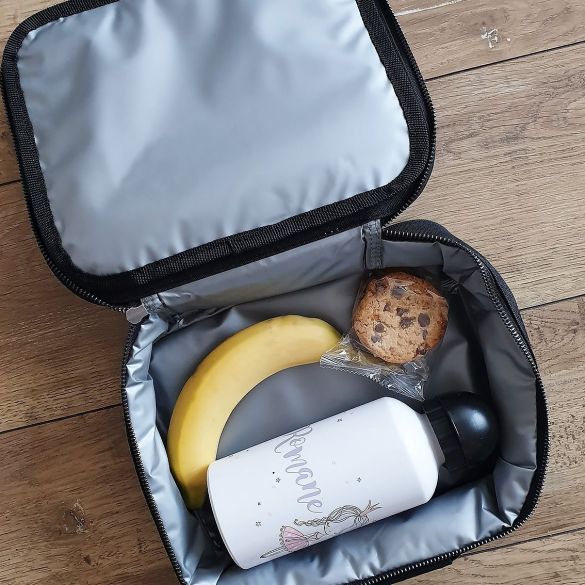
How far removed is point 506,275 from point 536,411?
14 centimetres

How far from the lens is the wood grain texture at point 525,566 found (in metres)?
0.70

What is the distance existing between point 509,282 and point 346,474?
0.23 metres

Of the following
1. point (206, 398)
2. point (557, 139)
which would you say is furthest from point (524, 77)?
point (206, 398)

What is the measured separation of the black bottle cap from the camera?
617mm

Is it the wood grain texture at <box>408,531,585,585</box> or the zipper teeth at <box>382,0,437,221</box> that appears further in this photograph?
the wood grain texture at <box>408,531,585,585</box>

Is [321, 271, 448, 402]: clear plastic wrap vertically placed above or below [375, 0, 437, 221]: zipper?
below

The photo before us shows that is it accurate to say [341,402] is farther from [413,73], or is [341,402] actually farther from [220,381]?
[413,73]

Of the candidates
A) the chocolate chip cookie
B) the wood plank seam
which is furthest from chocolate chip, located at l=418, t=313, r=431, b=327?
the wood plank seam

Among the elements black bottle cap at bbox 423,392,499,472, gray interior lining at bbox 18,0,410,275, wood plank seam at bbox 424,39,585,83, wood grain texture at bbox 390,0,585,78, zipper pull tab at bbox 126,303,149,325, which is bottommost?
black bottle cap at bbox 423,392,499,472

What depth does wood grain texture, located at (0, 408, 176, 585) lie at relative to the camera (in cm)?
71

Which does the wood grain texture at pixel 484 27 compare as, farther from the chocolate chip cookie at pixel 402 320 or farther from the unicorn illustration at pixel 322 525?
the unicorn illustration at pixel 322 525

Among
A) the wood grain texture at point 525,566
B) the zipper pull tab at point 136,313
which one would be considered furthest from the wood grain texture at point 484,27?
the wood grain texture at point 525,566

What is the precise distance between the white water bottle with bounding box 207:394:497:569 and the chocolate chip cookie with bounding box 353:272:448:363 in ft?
0.15

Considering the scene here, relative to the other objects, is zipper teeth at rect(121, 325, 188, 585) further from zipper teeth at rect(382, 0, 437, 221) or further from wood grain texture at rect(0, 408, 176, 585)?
zipper teeth at rect(382, 0, 437, 221)
